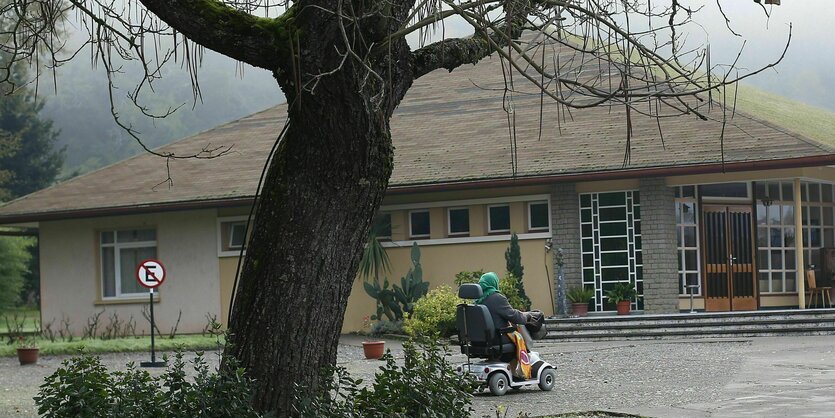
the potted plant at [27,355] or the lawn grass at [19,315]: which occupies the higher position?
the potted plant at [27,355]

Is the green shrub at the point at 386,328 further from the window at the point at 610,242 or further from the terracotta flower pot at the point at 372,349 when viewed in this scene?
the terracotta flower pot at the point at 372,349

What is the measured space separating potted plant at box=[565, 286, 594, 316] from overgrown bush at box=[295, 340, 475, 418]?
53.4ft

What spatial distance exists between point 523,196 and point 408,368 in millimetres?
16986

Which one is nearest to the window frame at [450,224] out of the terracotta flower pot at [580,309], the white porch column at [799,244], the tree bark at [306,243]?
the terracotta flower pot at [580,309]

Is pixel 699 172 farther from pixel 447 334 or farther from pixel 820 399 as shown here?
pixel 820 399

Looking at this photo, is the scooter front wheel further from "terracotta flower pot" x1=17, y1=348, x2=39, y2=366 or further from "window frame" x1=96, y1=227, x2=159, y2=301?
"window frame" x1=96, y1=227, x2=159, y2=301

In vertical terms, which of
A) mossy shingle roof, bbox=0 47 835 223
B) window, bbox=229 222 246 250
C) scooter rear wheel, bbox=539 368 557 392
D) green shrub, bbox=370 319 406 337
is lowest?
green shrub, bbox=370 319 406 337

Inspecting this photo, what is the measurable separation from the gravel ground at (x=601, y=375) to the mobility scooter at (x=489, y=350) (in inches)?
5.6

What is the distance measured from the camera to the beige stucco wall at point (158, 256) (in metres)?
27.4

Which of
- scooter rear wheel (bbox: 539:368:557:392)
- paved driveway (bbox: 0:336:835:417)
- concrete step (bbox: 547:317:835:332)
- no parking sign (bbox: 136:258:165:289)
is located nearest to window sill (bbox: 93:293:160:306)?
no parking sign (bbox: 136:258:165:289)

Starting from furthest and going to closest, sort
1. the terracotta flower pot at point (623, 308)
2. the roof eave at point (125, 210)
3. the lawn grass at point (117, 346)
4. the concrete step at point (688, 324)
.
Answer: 1. the roof eave at point (125, 210)
2. the terracotta flower pot at point (623, 308)
3. the lawn grass at point (117, 346)
4. the concrete step at point (688, 324)

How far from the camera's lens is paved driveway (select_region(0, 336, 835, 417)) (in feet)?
36.5

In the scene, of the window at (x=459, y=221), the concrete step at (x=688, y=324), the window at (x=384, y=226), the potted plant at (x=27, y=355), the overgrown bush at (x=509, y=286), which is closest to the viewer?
the potted plant at (x=27, y=355)

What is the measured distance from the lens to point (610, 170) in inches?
904
